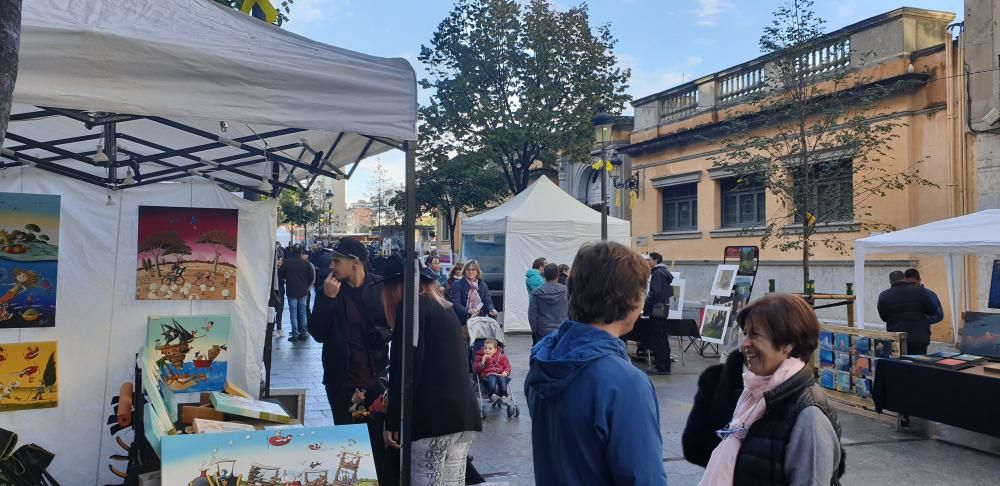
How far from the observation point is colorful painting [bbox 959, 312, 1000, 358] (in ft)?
23.6

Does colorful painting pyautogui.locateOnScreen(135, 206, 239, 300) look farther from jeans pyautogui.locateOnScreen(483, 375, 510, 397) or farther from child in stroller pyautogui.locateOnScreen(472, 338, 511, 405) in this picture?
jeans pyautogui.locateOnScreen(483, 375, 510, 397)

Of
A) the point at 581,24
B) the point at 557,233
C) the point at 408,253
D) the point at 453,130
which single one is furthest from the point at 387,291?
the point at 581,24

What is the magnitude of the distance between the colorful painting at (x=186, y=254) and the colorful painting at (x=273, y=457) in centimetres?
226

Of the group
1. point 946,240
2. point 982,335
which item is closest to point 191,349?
point 982,335

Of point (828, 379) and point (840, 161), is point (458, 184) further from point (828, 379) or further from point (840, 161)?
point (828, 379)

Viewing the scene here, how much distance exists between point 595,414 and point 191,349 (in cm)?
378

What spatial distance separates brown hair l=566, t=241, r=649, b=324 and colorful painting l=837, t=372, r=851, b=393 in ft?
23.8

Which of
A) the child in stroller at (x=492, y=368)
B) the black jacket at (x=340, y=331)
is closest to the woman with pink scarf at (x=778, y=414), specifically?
the black jacket at (x=340, y=331)

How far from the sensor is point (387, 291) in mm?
3703

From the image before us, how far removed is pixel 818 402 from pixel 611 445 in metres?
0.91

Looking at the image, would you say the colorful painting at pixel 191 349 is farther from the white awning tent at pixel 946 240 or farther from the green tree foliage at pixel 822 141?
the green tree foliage at pixel 822 141

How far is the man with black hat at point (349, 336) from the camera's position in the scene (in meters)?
4.67

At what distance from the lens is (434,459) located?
3490 millimetres

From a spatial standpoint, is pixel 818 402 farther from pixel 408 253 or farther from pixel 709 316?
pixel 709 316
